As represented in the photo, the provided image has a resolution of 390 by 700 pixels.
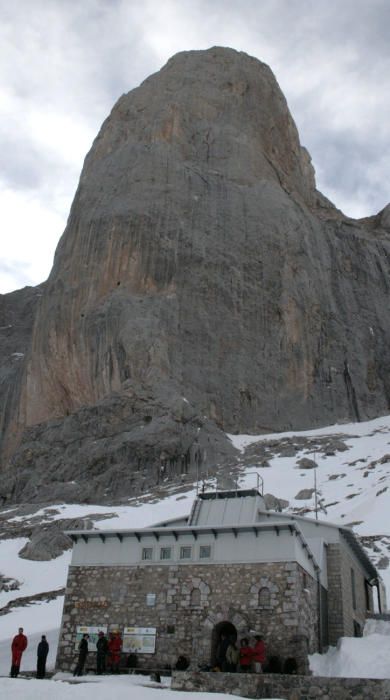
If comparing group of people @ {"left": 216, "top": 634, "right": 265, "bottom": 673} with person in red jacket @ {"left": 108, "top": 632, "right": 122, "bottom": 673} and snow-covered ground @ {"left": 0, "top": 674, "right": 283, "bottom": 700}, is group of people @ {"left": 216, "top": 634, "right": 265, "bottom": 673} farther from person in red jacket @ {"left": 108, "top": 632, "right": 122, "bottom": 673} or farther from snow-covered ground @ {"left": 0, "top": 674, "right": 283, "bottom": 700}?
snow-covered ground @ {"left": 0, "top": 674, "right": 283, "bottom": 700}

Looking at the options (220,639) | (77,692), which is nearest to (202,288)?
(220,639)

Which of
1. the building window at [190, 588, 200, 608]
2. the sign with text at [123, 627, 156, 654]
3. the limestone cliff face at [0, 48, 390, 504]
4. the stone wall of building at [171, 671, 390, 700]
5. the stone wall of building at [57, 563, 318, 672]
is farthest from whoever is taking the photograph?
the limestone cliff face at [0, 48, 390, 504]

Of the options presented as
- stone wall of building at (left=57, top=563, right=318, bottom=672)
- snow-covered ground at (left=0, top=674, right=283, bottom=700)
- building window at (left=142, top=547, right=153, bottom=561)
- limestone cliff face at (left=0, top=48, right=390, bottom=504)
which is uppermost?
limestone cliff face at (left=0, top=48, right=390, bottom=504)

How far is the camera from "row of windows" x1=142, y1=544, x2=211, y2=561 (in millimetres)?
17906

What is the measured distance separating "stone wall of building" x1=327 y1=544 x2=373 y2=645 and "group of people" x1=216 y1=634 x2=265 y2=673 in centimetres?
377

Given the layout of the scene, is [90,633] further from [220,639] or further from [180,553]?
[220,639]

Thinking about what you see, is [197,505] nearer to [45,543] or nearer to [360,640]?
[360,640]

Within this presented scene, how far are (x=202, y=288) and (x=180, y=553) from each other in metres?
52.8

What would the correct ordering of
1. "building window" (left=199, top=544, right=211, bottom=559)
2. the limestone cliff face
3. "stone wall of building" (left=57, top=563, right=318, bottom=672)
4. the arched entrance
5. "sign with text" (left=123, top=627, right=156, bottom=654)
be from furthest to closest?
the limestone cliff face < "building window" (left=199, top=544, right=211, bottom=559) < "sign with text" (left=123, top=627, right=156, bottom=654) < "stone wall of building" (left=57, top=563, right=318, bottom=672) < the arched entrance

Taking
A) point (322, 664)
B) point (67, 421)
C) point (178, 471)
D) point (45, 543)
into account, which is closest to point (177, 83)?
point (67, 421)

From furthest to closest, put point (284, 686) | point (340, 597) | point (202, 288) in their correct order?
point (202, 288) < point (340, 597) < point (284, 686)

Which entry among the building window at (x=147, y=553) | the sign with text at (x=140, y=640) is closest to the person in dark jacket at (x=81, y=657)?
the sign with text at (x=140, y=640)

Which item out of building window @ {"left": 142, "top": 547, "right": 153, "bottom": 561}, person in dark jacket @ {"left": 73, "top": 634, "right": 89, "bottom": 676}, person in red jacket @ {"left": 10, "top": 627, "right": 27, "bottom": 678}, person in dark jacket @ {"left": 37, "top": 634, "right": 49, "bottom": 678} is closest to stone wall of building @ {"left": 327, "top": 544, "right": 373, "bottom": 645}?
building window @ {"left": 142, "top": 547, "right": 153, "bottom": 561}

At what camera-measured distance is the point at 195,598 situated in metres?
17.5
